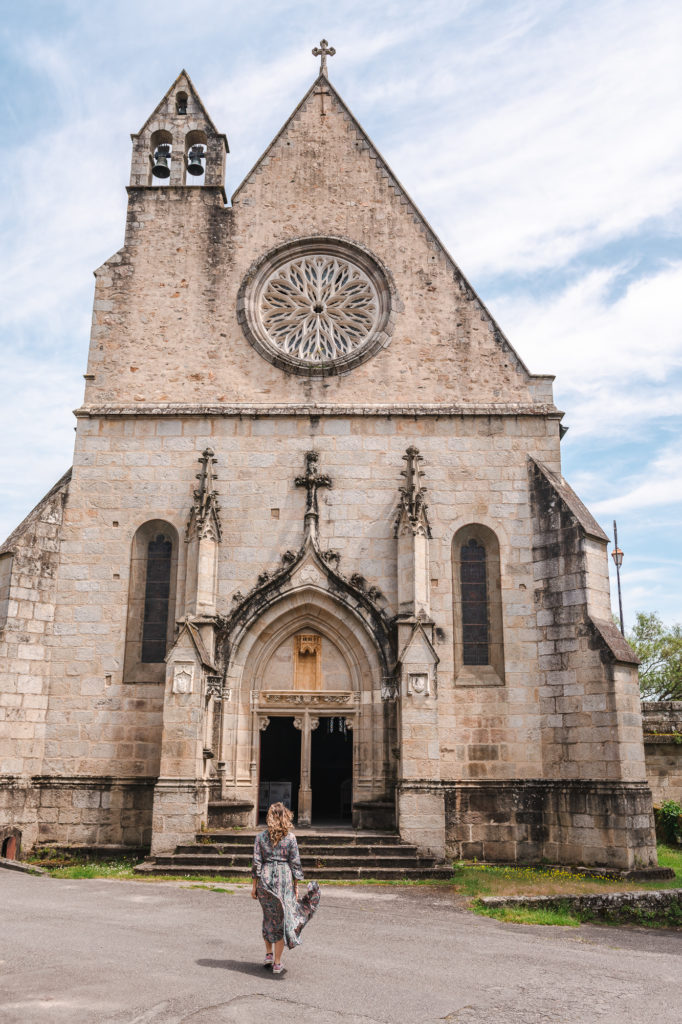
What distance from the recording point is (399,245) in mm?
19406

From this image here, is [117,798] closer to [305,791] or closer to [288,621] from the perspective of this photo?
[305,791]

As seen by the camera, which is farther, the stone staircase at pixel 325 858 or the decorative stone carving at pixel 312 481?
the decorative stone carving at pixel 312 481

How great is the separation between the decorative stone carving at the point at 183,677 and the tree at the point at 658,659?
108 feet

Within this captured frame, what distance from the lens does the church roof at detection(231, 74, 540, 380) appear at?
18.9 metres

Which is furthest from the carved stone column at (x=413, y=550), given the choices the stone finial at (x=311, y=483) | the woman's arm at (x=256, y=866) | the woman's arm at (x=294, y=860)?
the woman's arm at (x=256, y=866)

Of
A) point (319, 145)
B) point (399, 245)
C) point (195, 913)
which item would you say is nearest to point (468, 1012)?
point (195, 913)

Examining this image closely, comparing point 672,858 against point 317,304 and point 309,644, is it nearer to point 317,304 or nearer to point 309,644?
point 309,644

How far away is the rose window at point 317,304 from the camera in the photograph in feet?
61.8

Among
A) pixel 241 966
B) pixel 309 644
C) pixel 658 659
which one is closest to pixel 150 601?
pixel 309 644

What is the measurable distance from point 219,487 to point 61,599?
150 inches

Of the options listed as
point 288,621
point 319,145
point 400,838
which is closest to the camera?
point 400,838

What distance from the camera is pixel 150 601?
17.5 m

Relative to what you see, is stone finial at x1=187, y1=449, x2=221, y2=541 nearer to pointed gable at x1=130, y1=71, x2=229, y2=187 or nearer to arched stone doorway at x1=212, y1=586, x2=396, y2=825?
arched stone doorway at x1=212, y1=586, x2=396, y2=825

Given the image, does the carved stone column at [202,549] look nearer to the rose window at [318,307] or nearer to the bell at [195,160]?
the rose window at [318,307]
